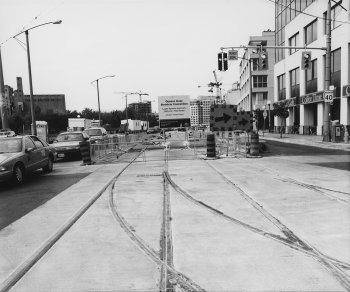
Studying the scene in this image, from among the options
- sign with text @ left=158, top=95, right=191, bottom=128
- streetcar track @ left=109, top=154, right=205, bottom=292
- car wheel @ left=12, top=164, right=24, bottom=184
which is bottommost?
streetcar track @ left=109, top=154, right=205, bottom=292

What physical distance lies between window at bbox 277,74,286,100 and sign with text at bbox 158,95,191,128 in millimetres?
28926

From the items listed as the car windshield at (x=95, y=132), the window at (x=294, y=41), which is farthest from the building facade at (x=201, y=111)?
the car windshield at (x=95, y=132)

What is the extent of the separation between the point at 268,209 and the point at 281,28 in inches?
1803

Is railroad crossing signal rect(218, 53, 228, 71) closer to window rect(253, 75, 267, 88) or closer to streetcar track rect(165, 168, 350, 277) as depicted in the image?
streetcar track rect(165, 168, 350, 277)

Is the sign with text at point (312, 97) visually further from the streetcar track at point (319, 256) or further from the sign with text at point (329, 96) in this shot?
the streetcar track at point (319, 256)

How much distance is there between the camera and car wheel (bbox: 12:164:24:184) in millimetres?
10270

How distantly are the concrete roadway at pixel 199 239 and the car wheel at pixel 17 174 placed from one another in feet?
8.61

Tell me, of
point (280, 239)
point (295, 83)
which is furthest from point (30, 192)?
point (295, 83)

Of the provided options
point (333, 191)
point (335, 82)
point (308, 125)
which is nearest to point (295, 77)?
point (308, 125)

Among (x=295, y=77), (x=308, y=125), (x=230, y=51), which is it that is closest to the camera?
(x=230, y=51)

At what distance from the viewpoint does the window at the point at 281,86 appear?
46506 mm

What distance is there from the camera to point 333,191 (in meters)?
7.89

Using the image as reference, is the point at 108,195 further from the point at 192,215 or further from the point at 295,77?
the point at 295,77

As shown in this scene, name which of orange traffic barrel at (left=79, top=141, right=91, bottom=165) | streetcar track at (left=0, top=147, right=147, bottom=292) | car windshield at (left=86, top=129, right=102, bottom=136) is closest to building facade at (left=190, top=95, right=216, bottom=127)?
car windshield at (left=86, top=129, right=102, bottom=136)
